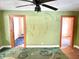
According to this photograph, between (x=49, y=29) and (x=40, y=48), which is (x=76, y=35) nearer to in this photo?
(x=49, y=29)

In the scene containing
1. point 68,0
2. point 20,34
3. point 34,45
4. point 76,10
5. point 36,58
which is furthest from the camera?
point 20,34

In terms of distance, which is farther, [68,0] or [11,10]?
[11,10]

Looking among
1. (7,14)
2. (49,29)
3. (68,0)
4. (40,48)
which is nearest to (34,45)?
(40,48)

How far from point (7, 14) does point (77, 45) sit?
15.6ft

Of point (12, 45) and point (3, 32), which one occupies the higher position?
point (3, 32)

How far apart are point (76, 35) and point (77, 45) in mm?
665

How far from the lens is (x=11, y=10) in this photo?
6.76 m

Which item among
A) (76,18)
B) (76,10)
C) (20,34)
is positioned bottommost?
(20,34)

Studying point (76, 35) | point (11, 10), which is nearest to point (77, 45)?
point (76, 35)

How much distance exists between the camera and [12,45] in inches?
280

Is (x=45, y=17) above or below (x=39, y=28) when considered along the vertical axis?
above

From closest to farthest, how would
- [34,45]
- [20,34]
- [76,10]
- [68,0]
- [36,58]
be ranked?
[68,0] → [36,58] → [76,10] → [34,45] → [20,34]

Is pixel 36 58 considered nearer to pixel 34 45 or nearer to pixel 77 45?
pixel 34 45

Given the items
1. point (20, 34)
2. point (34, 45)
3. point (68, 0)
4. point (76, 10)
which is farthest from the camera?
point (20, 34)
